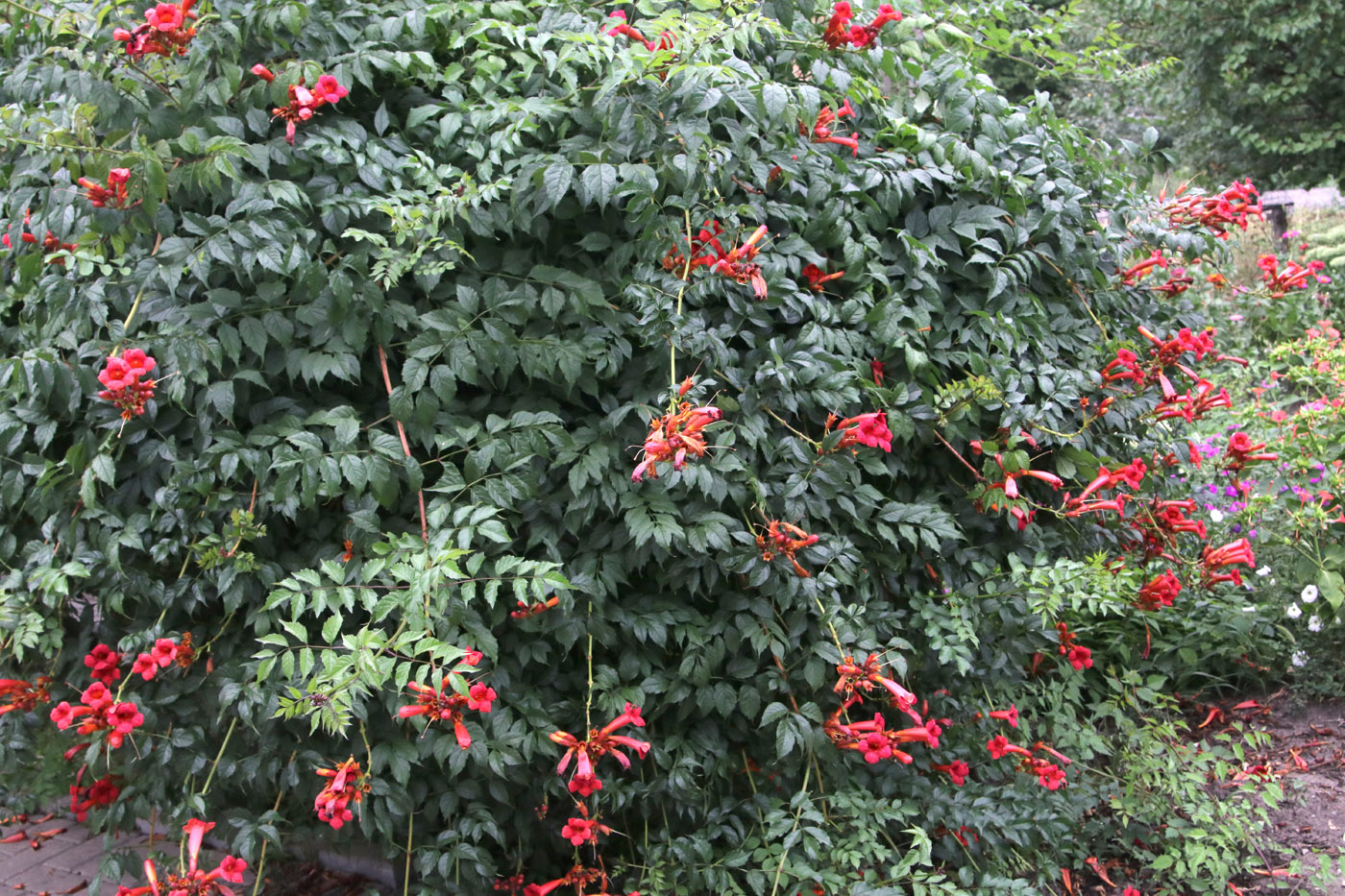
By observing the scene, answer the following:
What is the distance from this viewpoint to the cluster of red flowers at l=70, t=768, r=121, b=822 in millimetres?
2943

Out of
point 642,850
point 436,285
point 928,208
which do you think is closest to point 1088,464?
point 928,208

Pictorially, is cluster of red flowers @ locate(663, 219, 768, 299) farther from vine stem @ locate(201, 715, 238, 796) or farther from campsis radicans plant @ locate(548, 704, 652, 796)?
vine stem @ locate(201, 715, 238, 796)

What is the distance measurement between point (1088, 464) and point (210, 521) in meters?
2.60

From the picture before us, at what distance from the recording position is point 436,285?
110 inches

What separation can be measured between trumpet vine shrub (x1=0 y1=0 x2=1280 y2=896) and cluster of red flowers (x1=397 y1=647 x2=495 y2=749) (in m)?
0.01

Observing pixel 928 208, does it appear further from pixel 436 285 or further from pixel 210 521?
pixel 210 521

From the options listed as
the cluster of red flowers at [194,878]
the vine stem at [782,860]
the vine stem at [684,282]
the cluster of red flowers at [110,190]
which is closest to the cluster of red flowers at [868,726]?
the vine stem at [782,860]

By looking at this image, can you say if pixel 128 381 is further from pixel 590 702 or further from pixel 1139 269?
pixel 1139 269

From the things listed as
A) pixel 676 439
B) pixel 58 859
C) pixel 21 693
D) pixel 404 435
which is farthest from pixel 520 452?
pixel 58 859

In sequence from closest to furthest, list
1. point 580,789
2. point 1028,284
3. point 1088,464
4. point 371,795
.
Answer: point 580,789 → point 371,795 → point 1088,464 → point 1028,284

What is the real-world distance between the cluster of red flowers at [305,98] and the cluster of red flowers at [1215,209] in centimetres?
293

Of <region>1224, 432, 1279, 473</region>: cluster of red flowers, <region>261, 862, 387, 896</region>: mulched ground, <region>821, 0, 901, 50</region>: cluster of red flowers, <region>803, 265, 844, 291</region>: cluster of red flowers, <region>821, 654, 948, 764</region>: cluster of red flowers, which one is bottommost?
<region>261, 862, 387, 896</region>: mulched ground

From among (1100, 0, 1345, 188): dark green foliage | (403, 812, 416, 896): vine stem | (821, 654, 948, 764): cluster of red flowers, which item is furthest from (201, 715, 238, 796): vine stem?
(1100, 0, 1345, 188): dark green foliage

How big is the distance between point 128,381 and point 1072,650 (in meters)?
2.90
